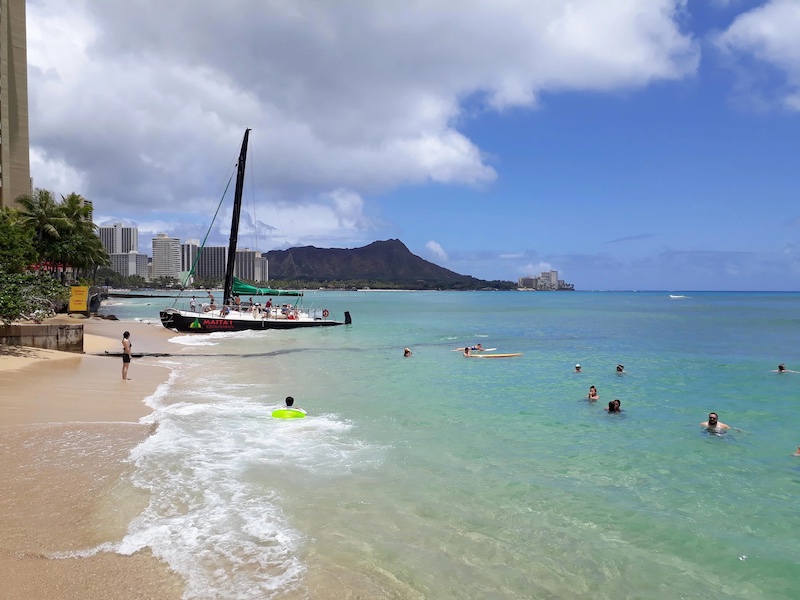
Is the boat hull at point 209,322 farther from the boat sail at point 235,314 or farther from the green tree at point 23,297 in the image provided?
the green tree at point 23,297

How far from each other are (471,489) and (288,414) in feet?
18.0

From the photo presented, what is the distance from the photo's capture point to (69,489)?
732 centimetres

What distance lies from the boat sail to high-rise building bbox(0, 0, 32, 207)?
1305 inches

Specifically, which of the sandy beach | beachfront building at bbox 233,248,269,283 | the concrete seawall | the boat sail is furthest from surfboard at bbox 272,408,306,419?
beachfront building at bbox 233,248,269,283

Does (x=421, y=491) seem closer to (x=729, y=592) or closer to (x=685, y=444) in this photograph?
(x=729, y=592)

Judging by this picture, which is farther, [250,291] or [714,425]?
[250,291]

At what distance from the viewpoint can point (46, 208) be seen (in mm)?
45000

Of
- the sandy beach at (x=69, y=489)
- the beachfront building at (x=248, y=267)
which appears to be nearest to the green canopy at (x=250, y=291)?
the sandy beach at (x=69, y=489)

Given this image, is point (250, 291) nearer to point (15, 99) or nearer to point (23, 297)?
point (23, 297)

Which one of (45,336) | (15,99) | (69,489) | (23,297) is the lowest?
(69,489)

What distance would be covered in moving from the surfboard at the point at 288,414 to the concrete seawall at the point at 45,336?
503 inches

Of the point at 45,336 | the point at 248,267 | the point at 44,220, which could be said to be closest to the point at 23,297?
the point at 45,336

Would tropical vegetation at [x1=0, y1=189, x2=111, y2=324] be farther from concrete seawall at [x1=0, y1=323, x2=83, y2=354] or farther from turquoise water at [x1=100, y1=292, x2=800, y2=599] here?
turquoise water at [x1=100, y1=292, x2=800, y2=599]

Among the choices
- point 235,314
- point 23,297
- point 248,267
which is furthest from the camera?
point 248,267
